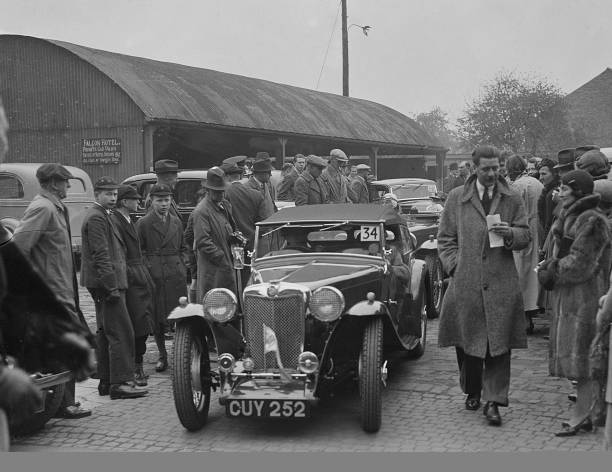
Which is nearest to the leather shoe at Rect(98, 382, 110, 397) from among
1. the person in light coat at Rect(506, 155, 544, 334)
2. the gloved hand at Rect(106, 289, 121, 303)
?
the gloved hand at Rect(106, 289, 121, 303)

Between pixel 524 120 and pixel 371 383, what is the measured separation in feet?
131

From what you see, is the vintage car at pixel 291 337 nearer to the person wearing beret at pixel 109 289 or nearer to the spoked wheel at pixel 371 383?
the spoked wheel at pixel 371 383

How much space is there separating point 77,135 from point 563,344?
1807 cm

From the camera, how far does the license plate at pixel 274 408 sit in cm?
512

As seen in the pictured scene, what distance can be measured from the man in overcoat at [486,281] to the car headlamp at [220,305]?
150cm

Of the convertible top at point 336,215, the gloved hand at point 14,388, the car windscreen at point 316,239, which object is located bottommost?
the gloved hand at point 14,388

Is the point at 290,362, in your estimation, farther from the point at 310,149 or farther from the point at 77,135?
the point at 310,149

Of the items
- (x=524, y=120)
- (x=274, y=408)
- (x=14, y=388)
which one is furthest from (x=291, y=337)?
(x=524, y=120)

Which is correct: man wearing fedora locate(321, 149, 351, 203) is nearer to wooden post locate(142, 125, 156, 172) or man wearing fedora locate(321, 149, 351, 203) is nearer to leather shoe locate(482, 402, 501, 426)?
leather shoe locate(482, 402, 501, 426)

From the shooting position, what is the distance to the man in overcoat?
5.48 meters

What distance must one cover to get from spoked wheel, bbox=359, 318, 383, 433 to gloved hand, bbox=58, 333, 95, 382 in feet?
10.2

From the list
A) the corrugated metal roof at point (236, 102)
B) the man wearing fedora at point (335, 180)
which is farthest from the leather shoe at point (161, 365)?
the corrugated metal roof at point (236, 102)

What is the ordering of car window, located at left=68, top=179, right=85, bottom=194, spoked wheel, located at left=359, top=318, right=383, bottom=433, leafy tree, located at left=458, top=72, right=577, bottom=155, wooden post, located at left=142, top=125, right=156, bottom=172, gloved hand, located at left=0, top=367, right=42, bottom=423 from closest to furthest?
1. gloved hand, located at left=0, top=367, right=42, bottom=423
2. spoked wheel, located at left=359, top=318, right=383, bottom=433
3. car window, located at left=68, top=179, right=85, bottom=194
4. wooden post, located at left=142, top=125, right=156, bottom=172
5. leafy tree, located at left=458, top=72, right=577, bottom=155

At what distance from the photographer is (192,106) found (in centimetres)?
2127
